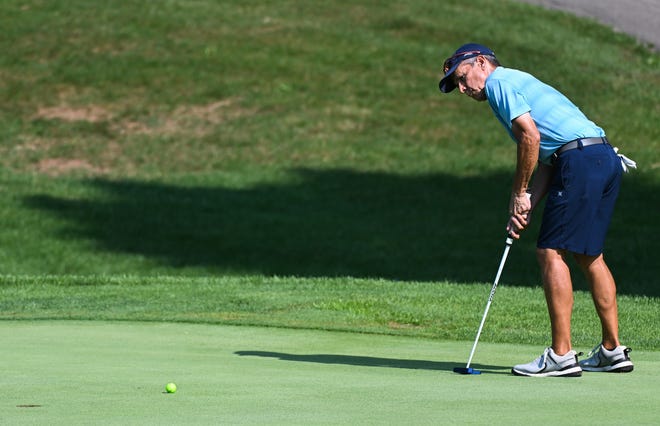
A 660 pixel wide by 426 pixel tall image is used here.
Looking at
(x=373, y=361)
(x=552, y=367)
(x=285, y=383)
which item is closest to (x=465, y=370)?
(x=552, y=367)

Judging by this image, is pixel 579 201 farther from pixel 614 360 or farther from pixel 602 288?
pixel 614 360

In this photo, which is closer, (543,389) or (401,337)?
(543,389)

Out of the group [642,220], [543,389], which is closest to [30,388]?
[543,389]

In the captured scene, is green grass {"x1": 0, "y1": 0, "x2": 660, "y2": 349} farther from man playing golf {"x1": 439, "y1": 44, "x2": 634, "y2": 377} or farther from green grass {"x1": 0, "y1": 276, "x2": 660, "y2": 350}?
man playing golf {"x1": 439, "y1": 44, "x2": 634, "y2": 377}

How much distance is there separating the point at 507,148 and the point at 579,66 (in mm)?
4903

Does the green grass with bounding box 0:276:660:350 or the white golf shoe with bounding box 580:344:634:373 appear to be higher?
the white golf shoe with bounding box 580:344:634:373

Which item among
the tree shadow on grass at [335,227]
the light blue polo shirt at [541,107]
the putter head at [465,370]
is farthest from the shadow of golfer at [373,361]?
the tree shadow on grass at [335,227]

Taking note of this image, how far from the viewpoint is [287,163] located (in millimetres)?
26625

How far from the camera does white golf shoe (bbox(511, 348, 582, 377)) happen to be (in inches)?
267

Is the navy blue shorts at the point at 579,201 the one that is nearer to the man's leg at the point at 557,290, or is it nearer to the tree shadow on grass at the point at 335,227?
the man's leg at the point at 557,290

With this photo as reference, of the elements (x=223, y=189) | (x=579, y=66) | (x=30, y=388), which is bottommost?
(x=223, y=189)

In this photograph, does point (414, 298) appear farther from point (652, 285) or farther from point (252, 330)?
point (652, 285)

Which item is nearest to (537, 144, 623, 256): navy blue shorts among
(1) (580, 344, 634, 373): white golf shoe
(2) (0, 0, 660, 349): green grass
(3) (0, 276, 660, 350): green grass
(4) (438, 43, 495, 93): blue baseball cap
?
(1) (580, 344, 634, 373): white golf shoe

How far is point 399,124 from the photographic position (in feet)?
93.8
